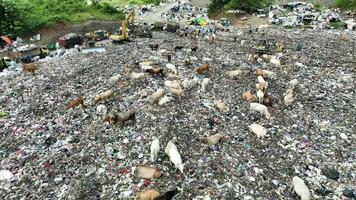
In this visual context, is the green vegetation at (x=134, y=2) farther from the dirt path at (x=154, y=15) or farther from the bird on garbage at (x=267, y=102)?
the bird on garbage at (x=267, y=102)

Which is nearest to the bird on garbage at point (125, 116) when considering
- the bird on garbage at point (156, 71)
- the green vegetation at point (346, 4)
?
the bird on garbage at point (156, 71)

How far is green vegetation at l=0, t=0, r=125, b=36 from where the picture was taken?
2178 cm

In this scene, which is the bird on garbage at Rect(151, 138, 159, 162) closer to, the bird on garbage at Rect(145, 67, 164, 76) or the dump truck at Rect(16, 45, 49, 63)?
the bird on garbage at Rect(145, 67, 164, 76)

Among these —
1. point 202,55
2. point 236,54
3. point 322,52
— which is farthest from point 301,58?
point 202,55

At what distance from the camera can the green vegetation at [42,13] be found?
71.5ft

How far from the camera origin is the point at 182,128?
9.63 metres

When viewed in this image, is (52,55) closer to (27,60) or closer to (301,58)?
(27,60)

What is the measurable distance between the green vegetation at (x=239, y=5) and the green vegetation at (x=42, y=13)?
255 inches

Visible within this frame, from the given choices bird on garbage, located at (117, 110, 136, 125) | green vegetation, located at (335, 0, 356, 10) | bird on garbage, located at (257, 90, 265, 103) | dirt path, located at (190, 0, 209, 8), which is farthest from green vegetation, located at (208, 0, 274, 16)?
bird on garbage, located at (117, 110, 136, 125)

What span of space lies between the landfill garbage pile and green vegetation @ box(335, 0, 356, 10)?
9.69m

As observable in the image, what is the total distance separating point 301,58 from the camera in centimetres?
1545

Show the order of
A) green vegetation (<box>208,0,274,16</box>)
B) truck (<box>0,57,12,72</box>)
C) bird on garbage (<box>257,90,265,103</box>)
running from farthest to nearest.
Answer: green vegetation (<box>208,0,274,16</box>)
truck (<box>0,57,12,72</box>)
bird on garbage (<box>257,90,265,103</box>)

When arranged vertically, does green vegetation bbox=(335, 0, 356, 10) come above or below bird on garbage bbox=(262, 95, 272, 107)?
above

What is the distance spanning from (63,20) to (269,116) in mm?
16564
